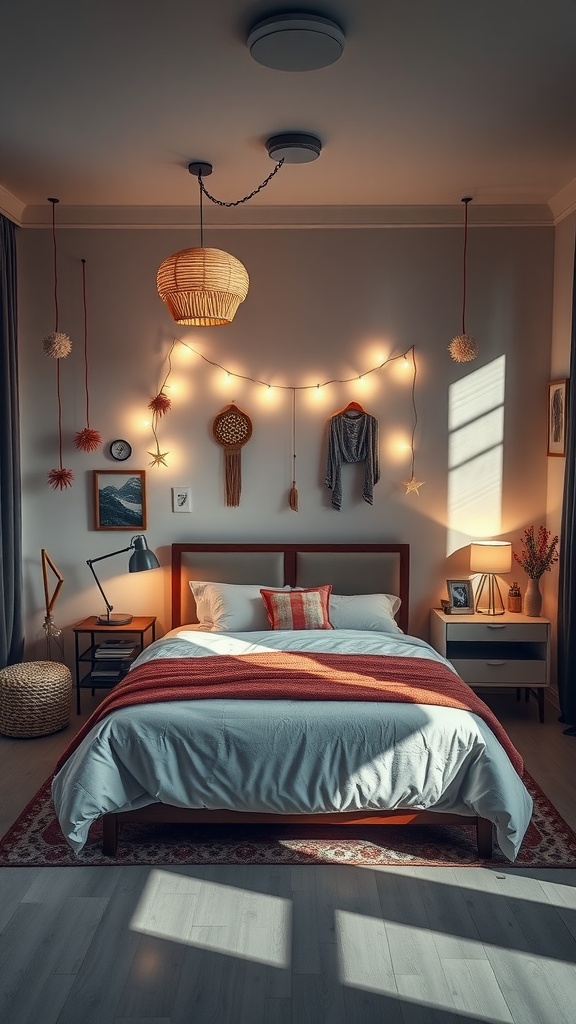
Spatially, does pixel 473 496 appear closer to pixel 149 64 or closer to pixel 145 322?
pixel 145 322

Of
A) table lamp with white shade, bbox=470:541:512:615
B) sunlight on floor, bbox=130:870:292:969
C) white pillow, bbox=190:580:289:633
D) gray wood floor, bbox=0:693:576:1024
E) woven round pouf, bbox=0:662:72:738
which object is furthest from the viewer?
table lamp with white shade, bbox=470:541:512:615

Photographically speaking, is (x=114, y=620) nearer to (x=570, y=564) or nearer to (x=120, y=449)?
(x=120, y=449)

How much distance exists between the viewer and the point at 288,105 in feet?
11.8

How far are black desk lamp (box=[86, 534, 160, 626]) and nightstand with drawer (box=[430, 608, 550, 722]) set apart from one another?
1784mm

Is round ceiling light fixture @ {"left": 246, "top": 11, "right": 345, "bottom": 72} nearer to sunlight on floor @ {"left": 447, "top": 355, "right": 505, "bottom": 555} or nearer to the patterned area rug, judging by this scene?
sunlight on floor @ {"left": 447, "top": 355, "right": 505, "bottom": 555}

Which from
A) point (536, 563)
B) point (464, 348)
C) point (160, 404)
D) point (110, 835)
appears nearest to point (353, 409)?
point (464, 348)

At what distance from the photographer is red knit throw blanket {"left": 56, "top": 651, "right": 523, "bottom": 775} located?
3439mm

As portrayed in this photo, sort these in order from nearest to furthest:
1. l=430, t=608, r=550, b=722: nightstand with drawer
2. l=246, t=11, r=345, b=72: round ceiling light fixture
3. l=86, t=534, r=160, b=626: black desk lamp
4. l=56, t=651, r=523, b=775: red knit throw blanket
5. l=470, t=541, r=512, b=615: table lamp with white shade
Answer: l=246, t=11, r=345, b=72: round ceiling light fixture
l=56, t=651, r=523, b=775: red knit throw blanket
l=86, t=534, r=160, b=626: black desk lamp
l=430, t=608, r=550, b=722: nightstand with drawer
l=470, t=541, r=512, b=615: table lamp with white shade

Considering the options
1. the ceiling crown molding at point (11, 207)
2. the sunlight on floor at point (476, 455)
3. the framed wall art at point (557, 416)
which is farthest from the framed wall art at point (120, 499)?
the framed wall art at point (557, 416)

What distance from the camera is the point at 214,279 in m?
3.96

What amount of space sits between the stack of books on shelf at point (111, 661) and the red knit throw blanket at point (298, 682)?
3.36ft

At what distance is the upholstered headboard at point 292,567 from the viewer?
521 centimetres

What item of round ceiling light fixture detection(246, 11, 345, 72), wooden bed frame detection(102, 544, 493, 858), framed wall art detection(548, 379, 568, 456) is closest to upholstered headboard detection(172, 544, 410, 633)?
wooden bed frame detection(102, 544, 493, 858)

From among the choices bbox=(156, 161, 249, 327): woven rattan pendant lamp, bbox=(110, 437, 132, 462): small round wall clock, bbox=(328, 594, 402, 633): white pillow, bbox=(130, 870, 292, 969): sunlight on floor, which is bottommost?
bbox=(130, 870, 292, 969): sunlight on floor
